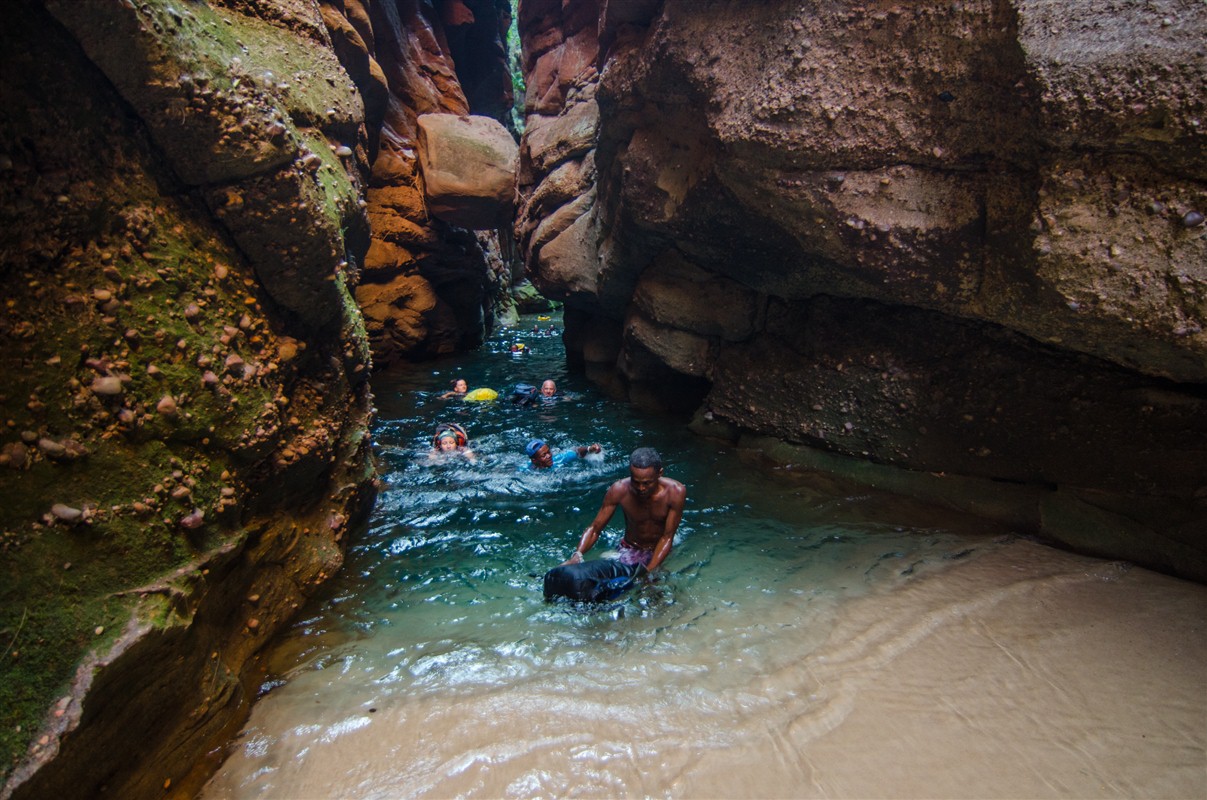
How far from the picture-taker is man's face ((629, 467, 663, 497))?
438 centimetres

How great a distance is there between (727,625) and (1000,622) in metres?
1.77

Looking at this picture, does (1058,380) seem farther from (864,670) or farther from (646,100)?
(646,100)

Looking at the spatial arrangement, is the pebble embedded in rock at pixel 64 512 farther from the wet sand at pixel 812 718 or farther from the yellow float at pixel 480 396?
the yellow float at pixel 480 396

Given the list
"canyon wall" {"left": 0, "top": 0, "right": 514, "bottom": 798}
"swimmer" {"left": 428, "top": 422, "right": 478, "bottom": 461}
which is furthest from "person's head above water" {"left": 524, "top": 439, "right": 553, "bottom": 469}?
"canyon wall" {"left": 0, "top": 0, "right": 514, "bottom": 798}

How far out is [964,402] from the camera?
17.8 ft

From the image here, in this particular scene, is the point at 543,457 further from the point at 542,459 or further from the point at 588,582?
the point at 588,582

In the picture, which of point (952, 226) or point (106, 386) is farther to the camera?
point (952, 226)

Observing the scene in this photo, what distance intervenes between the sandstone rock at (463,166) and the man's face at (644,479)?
9.63 meters

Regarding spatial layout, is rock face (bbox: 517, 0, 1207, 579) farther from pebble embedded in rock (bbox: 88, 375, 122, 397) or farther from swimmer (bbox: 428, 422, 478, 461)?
pebble embedded in rock (bbox: 88, 375, 122, 397)

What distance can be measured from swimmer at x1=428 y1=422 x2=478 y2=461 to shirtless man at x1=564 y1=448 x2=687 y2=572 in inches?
134

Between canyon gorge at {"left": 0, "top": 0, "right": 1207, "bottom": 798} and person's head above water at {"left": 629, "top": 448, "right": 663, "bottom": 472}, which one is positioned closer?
canyon gorge at {"left": 0, "top": 0, "right": 1207, "bottom": 798}

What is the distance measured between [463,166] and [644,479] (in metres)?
10.1

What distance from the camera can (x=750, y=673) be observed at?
3.38m

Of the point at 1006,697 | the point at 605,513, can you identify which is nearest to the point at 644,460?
the point at 605,513
